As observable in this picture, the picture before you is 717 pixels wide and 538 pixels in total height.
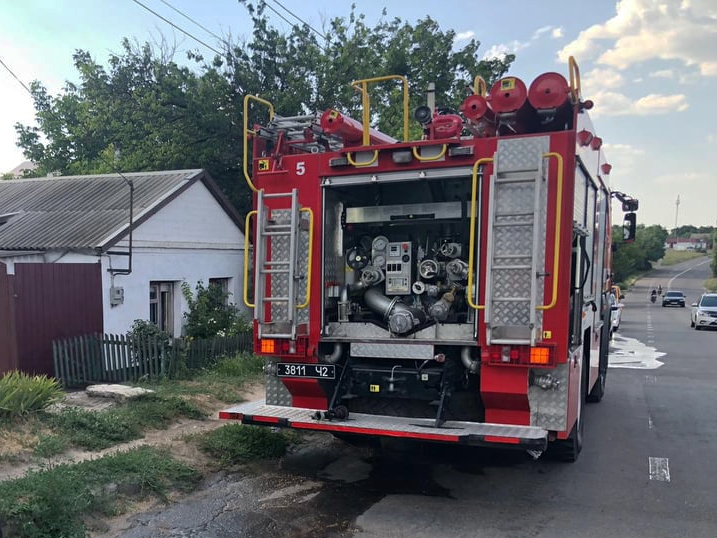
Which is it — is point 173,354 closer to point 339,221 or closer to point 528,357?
point 339,221

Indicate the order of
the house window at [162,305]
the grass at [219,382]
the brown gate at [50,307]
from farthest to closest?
the house window at [162,305], the brown gate at [50,307], the grass at [219,382]

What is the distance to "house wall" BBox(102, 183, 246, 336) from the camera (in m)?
12.4

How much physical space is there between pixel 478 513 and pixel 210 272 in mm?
11373

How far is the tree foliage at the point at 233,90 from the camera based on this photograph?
20578mm

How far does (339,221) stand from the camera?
6.30 m

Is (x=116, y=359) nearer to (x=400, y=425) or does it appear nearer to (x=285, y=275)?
(x=285, y=275)

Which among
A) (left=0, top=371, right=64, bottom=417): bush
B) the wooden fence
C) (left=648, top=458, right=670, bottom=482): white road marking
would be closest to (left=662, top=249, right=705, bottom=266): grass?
the wooden fence

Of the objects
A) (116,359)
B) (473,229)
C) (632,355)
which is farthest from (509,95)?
(632,355)

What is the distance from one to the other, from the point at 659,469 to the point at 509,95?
13.6 ft

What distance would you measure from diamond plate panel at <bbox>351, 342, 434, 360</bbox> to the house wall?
7.79 m

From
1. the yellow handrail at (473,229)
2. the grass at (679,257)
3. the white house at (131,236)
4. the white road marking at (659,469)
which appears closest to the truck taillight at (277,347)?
the yellow handrail at (473,229)

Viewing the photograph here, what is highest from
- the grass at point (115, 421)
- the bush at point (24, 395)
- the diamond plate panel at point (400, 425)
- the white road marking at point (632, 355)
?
the diamond plate panel at point (400, 425)

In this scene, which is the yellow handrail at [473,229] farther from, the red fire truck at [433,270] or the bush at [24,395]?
the bush at [24,395]

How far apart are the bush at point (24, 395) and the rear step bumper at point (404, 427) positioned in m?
2.58
